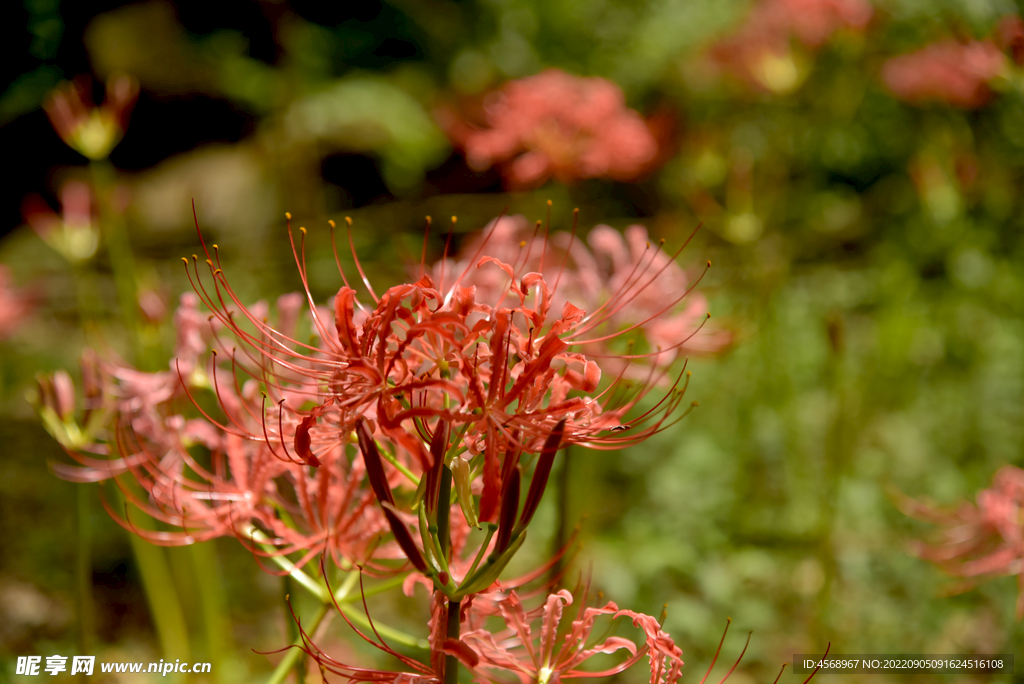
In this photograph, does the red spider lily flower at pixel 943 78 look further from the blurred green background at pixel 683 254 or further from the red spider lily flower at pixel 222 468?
the red spider lily flower at pixel 222 468

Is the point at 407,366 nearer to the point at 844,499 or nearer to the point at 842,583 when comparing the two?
the point at 842,583

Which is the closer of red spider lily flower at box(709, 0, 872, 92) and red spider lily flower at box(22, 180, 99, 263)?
red spider lily flower at box(22, 180, 99, 263)

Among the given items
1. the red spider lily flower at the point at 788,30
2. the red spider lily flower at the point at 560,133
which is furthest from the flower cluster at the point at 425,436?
the red spider lily flower at the point at 788,30

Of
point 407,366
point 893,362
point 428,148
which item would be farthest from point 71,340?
point 893,362

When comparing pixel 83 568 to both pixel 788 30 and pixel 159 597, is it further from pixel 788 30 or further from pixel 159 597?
pixel 788 30

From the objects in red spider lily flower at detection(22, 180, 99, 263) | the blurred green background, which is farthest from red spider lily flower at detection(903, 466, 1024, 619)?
red spider lily flower at detection(22, 180, 99, 263)

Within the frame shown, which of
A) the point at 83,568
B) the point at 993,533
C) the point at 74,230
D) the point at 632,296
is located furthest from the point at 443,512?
the point at 74,230

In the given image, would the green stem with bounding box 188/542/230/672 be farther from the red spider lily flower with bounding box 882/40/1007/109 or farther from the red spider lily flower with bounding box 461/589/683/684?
the red spider lily flower with bounding box 882/40/1007/109
